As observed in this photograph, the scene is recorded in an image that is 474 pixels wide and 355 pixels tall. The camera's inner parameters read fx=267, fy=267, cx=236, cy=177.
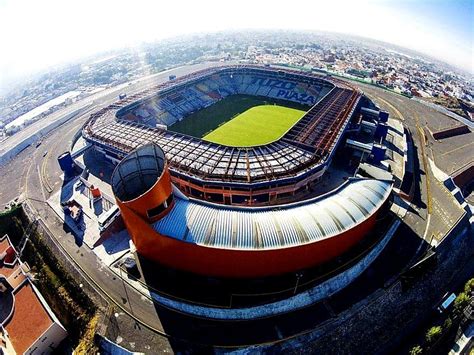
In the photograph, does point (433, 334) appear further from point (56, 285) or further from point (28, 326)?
point (56, 285)

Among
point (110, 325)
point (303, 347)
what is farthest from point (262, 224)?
point (110, 325)

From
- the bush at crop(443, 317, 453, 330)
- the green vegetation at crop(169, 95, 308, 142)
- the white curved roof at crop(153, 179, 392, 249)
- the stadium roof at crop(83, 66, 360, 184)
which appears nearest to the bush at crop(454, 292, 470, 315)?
the bush at crop(443, 317, 453, 330)

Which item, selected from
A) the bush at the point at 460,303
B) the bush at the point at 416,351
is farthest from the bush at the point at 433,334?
the bush at the point at 460,303

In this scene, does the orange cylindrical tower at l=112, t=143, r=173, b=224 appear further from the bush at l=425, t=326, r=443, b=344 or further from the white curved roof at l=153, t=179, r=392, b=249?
A: the bush at l=425, t=326, r=443, b=344

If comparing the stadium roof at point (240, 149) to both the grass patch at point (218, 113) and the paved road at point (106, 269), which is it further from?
the grass patch at point (218, 113)

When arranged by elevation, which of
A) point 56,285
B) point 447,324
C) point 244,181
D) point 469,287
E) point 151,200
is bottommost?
Result: point 56,285

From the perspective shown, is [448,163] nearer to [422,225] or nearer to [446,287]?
[422,225]

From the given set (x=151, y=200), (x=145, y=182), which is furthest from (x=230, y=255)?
(x=145, y=182)
